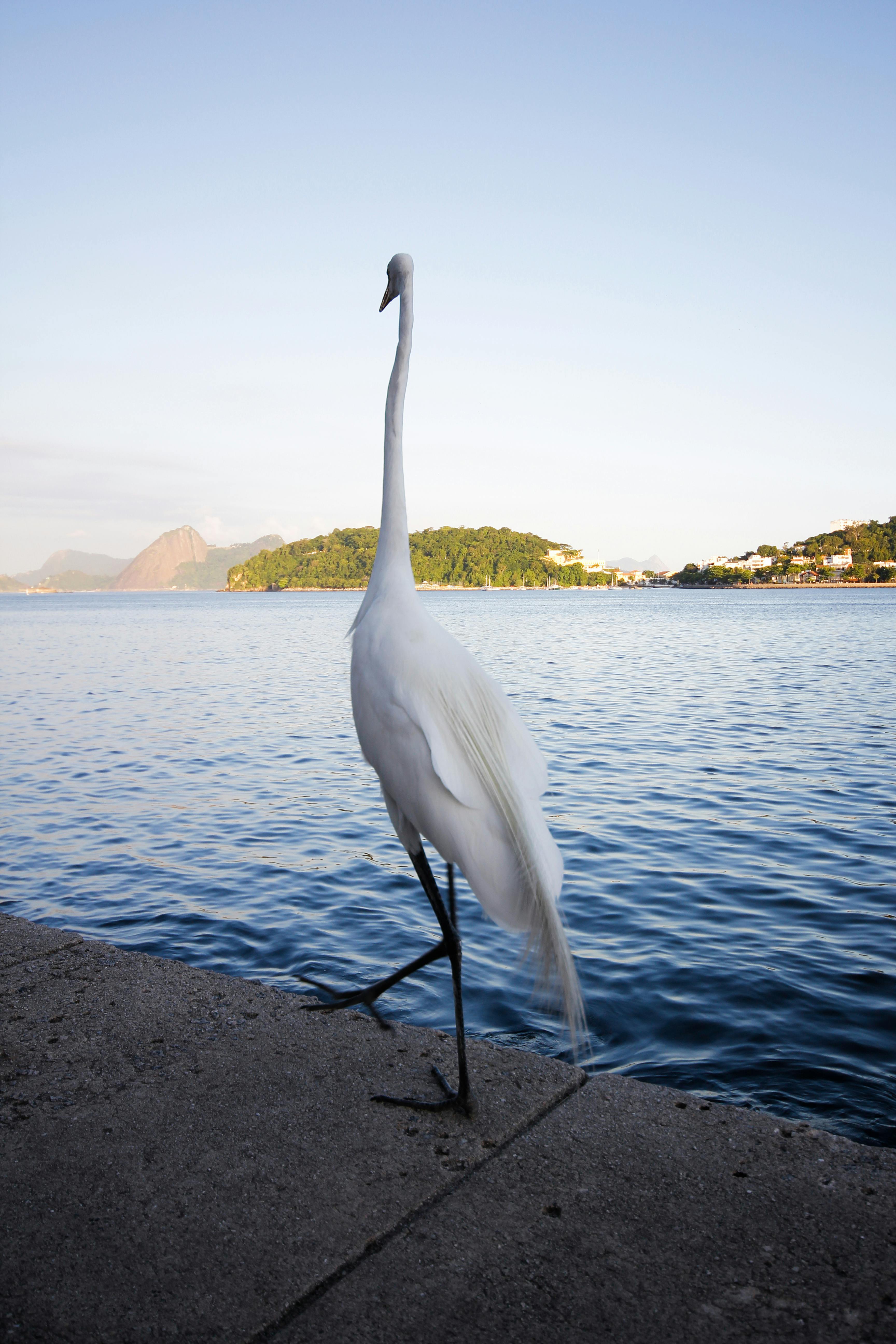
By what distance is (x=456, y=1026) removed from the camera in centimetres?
309

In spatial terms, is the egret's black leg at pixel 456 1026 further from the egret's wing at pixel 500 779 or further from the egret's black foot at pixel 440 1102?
the egret's wing at pixel 500 779

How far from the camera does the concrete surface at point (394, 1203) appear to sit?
6.65 feet

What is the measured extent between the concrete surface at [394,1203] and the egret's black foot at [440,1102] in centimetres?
4

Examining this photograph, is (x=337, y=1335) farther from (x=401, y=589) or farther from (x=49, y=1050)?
(x=401, y=589)

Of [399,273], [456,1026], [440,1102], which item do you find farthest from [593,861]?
[399,273]

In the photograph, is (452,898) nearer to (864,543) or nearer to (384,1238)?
(384,1238)

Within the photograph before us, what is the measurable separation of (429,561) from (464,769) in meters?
166

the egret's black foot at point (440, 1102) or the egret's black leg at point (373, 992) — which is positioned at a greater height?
the egret's black leg at point (373, 992)

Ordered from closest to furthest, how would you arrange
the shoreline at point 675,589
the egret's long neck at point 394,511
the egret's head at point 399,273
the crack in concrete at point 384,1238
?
the crack in concrete at point 384,1238 → the egret's long neck at point 394,511 → the egret's head at point 399,273 → the shoreline at point 675,589

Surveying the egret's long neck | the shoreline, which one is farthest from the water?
the shoreline

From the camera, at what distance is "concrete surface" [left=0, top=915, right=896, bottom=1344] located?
2.03m

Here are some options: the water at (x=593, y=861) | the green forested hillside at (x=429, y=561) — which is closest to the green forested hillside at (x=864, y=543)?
the green forested hillside at (x=429, y=561)

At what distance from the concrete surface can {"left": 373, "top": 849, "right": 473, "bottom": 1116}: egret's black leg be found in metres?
0.07

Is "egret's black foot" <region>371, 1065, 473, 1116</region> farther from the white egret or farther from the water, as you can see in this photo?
the water
